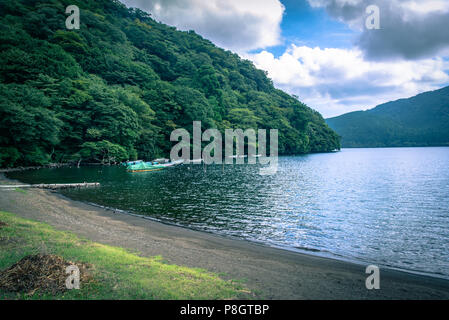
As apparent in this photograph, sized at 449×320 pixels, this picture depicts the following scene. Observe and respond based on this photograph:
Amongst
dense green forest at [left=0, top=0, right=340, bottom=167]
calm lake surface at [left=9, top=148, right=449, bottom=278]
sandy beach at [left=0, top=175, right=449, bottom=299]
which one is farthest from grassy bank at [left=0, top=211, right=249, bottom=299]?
dense green forest at [left=0, top=0, right=340, bottom=167]

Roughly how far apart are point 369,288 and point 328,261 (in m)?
3.08

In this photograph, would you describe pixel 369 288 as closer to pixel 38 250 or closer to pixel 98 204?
pixel 38 250

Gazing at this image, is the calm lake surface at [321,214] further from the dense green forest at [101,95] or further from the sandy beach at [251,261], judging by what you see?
the dense green forest at [101,95]

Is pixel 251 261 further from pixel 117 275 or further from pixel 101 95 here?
pixel 101 95

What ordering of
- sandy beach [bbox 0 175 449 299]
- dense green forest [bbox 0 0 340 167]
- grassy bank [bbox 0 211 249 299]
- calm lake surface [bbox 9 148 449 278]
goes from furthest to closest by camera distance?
dense green forest [bbox 0 0 340 167] → calm lake surface [bbox 9 148 449 278] → sandy beach [bbox 0 175 449 299] → grassy bank [bbox 0 211 249 299]

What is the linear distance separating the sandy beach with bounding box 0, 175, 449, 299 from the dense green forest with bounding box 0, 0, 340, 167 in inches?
1526

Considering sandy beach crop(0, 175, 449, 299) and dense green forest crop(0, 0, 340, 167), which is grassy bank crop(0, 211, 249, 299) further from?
dense green forest crop(0, 0, 340, 167)

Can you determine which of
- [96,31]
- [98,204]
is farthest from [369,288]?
[96,31]

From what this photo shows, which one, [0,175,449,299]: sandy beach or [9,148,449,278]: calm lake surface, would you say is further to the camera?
[9,148,449,278]: calm lake surface

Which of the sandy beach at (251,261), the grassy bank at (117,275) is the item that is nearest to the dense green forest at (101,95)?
the sandy beach at (251,261)

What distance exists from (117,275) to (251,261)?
5262 millimetres

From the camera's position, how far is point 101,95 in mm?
61281

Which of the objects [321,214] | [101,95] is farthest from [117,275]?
[101,95]

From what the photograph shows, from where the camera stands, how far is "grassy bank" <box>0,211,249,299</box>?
6.23 m
